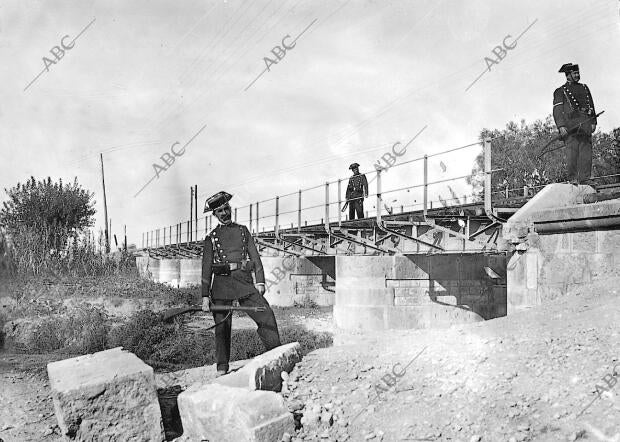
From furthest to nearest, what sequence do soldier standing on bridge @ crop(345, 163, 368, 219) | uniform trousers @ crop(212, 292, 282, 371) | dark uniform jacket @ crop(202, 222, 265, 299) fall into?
1. soldier standing on bridge @ crop(345, 163, 368, 219)
2. dark uniform jacket @ crop(202, 222, 265, 299)
3. uniform trousers @ crop(212, 292, 282, 371)

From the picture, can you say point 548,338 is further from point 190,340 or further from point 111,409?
point 190,340

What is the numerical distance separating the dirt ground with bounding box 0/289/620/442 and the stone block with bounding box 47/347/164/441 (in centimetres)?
64

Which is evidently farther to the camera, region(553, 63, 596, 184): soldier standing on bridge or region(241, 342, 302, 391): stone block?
region(553, 63, 596, 184): soldier standing on bridge

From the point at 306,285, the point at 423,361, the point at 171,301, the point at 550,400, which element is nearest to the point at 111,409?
the point at 423,361

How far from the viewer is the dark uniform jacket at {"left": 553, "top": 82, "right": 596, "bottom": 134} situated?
766 centimetres

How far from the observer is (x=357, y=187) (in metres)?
15.4

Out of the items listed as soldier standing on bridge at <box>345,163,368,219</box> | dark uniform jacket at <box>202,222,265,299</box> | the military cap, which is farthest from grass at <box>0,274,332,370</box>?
the military cap

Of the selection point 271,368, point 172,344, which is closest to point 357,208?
point 172,344

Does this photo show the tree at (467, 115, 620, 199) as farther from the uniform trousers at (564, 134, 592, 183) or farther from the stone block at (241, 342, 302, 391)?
the stone block at (241, 342, 302, 391)

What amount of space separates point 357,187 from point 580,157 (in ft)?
26.6

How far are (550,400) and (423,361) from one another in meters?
1.10

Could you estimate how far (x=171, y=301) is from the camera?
1980 centimetres

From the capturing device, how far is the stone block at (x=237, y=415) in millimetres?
3574

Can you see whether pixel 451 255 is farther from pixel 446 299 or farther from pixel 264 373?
pixel 264 373
